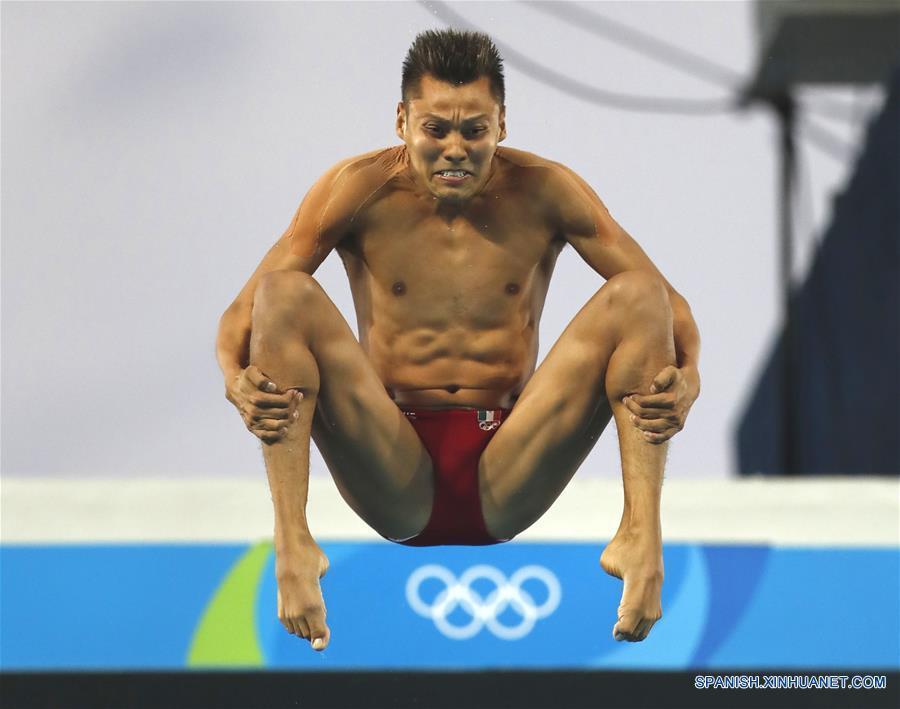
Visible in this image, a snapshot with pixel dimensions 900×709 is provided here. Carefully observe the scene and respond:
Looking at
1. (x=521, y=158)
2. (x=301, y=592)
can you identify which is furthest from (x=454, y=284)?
(x=301, y=592)

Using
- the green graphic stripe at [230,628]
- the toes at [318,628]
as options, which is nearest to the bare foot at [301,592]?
the toes at [318,628]

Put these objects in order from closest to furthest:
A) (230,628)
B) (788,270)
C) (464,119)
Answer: (464,119), (230,628), (788,270)

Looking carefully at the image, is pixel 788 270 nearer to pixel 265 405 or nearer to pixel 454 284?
pixel 454 284

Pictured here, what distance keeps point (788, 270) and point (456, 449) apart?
681 centimetres

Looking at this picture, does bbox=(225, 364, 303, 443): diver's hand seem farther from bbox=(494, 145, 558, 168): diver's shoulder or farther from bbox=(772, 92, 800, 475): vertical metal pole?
bbox=(772, 92, 800, 475): vertical metal pole

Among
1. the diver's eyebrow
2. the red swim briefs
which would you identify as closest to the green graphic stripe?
the red swim briefs

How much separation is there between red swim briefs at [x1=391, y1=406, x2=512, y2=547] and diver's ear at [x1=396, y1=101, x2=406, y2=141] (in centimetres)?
79

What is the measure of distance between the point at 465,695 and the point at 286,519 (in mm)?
3210

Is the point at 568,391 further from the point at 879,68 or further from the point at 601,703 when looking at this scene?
the point at 879,68

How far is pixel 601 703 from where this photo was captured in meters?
6.82

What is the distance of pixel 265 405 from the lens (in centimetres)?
369

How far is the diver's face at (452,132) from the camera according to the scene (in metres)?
3.66

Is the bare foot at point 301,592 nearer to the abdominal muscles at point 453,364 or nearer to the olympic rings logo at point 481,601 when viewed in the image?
the abdominal muscles at point 453,364

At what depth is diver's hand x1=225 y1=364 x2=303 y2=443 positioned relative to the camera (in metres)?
3.69
